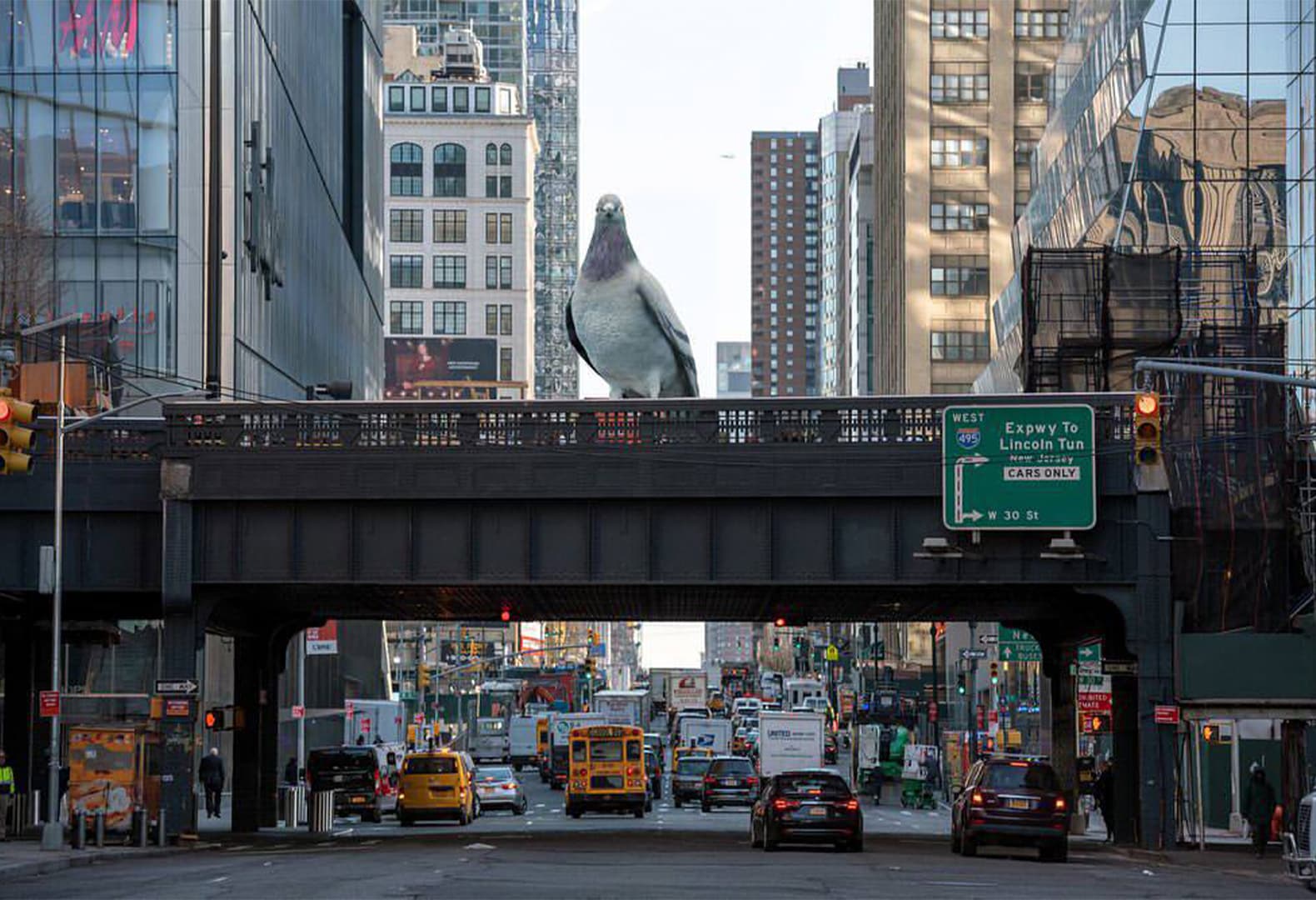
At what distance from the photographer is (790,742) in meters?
68.0

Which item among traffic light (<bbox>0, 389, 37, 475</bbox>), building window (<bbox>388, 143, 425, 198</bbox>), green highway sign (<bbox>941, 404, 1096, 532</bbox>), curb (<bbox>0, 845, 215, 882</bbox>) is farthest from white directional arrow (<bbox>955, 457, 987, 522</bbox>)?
building window (<bbox>388, 143, 425, 198</bbox>)

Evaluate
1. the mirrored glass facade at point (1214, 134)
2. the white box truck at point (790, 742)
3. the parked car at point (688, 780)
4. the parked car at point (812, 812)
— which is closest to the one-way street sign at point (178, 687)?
the parked car at point (812, 812)

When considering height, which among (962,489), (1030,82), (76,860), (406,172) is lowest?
(76,860)

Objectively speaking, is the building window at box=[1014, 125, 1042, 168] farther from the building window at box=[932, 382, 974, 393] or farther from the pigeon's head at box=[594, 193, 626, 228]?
the pigeon's head at box=[594, 193, 626, 228]

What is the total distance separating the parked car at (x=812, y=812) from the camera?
123 ft

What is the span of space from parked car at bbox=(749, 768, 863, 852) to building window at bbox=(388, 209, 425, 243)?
16326 cm

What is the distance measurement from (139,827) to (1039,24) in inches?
4621

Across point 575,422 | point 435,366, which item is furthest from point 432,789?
point 435,366

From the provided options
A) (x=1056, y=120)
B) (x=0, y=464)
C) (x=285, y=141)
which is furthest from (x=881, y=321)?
(x=0, y=464)

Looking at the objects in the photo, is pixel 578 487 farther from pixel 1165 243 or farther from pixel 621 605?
pixel 1165 243

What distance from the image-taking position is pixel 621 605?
162 feet

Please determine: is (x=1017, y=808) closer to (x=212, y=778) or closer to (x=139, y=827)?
(x=139, y=827)

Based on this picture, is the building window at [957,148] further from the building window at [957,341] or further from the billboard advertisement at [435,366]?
the billboard advertisement at [435,366]

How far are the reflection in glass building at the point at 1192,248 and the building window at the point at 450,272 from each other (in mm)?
113360
